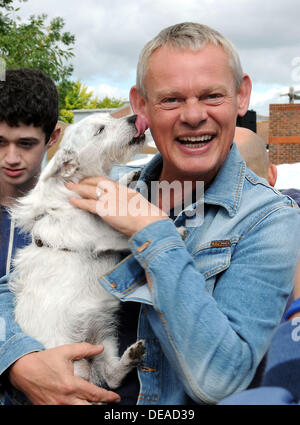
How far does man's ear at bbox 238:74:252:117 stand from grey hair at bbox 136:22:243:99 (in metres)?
0.07

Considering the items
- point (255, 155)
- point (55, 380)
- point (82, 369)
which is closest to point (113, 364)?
point (82, 369)

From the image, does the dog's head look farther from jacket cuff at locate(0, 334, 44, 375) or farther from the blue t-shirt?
jacket cuff at locate(0, 334, 44, 375)

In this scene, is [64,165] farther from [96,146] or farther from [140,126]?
[140,126]

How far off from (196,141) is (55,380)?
4.02ft

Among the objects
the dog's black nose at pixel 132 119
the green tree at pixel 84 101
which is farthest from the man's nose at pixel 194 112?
the green tree at pixel 84 101

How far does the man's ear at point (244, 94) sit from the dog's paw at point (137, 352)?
1.22m

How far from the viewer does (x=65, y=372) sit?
1.86 meters

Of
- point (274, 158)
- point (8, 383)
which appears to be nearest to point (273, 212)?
point (8, 383)

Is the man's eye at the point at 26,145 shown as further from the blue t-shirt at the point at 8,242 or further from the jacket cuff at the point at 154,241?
the jacket cuff at the point at 154,241

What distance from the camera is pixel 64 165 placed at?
257 cm

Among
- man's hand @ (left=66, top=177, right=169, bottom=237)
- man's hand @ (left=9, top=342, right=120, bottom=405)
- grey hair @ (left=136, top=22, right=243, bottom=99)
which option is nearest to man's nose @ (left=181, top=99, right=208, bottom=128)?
grey hair @ (left=136, top=22, right=243, bottom=99)

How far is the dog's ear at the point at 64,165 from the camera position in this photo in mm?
2541

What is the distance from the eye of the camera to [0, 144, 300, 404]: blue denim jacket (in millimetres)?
1546
